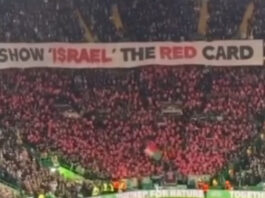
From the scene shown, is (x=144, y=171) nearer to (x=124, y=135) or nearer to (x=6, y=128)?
(x=124, y=135)

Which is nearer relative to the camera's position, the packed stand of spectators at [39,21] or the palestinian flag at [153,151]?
the palestinian flag at [153,151]

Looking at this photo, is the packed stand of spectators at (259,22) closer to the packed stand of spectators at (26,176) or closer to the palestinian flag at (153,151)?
the palestinian flag at (153,151)

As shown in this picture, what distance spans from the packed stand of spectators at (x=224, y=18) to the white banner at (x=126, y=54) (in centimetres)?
63

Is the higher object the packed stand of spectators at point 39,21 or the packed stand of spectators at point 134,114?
the packed stand of spectators at point 39,21

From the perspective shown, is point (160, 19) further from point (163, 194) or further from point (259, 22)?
point (163, 194)

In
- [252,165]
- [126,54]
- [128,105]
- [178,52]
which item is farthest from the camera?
[128,105]

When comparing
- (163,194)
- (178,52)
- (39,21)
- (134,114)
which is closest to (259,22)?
(178,52)

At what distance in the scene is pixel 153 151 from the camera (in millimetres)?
16344

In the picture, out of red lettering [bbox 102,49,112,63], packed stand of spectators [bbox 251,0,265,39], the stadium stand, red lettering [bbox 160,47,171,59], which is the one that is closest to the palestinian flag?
the stadium stand

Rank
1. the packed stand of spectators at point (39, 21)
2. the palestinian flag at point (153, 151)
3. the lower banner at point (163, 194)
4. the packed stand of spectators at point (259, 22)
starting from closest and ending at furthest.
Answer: the lower banner at point (163, 194), the palestinian flag at point (153, 151), the packed stand of spectators at point (259, 22), the packed stand of spectators at point (39, 21)

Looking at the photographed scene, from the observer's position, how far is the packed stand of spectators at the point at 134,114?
16.3 meters

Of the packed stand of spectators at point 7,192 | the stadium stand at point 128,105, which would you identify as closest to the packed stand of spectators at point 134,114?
the stadium stand at point 128,105

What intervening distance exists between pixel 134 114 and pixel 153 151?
107cm

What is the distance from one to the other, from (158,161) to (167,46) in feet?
8.00
